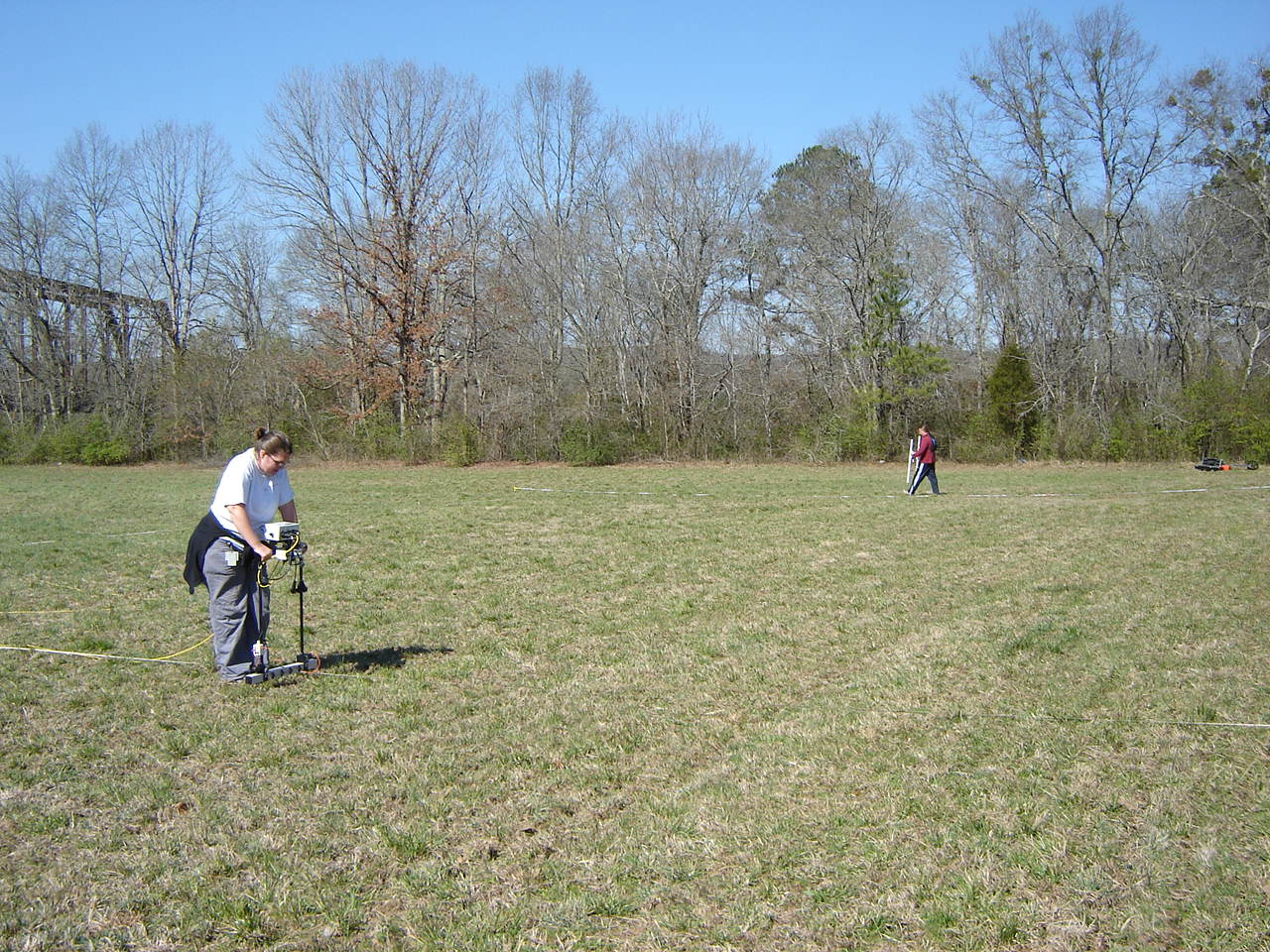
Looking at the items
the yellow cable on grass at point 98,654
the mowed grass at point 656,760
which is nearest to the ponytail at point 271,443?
the mowed grass at point 656,760

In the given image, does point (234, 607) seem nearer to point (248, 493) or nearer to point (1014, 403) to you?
point (248, 493)

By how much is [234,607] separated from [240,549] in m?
0.40

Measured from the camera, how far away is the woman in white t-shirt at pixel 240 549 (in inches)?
237

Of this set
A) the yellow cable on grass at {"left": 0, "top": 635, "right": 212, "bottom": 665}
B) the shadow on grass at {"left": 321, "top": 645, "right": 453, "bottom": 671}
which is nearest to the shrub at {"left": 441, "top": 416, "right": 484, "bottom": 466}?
the yellow cable on grass at {"left": 0, "top": 635, "right": 212, "bottom": 665}

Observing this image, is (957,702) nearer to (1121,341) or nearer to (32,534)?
(32,534)

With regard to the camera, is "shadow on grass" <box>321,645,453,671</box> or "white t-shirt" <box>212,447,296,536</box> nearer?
"white t-shirt" <box>212,447,296,536</box>

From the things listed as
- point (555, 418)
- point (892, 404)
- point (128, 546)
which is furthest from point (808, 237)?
point (128, 546)

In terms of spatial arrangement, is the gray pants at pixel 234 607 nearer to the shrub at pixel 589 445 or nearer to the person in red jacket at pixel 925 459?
the person in red jacket at pixel 925 459

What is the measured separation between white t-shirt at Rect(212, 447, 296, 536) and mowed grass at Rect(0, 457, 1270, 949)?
1.12 metres

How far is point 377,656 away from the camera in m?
7.04

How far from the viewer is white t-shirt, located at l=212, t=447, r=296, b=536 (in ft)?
19.7

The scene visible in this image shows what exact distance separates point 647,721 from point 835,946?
8.02 ft

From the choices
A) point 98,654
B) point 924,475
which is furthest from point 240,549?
point 924,475

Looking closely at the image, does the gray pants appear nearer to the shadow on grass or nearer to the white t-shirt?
the white t-shirt
